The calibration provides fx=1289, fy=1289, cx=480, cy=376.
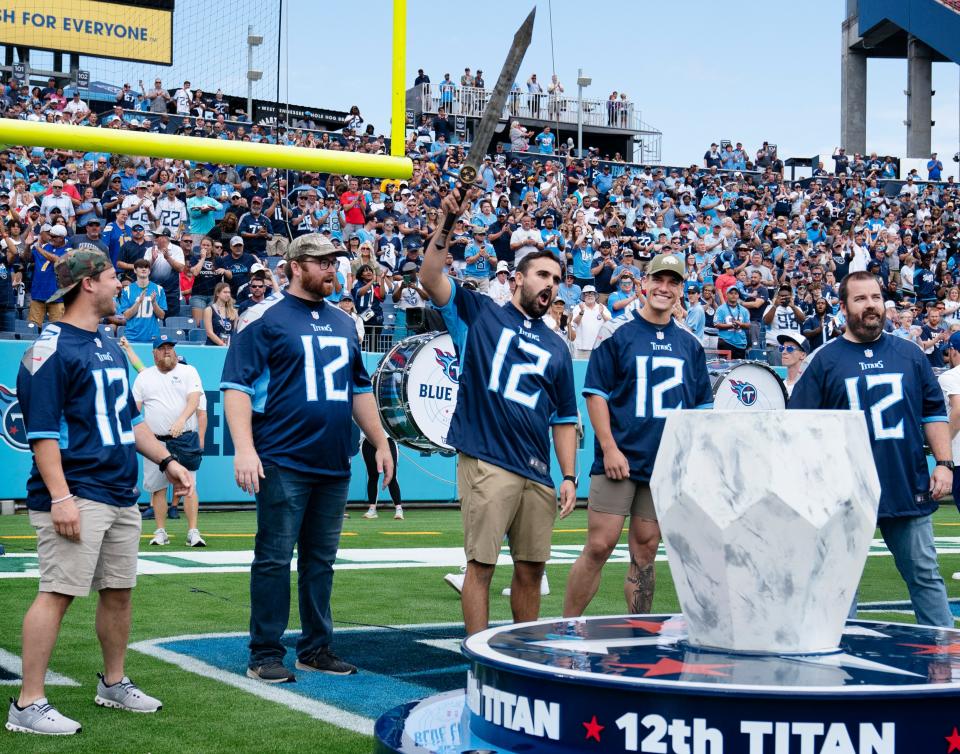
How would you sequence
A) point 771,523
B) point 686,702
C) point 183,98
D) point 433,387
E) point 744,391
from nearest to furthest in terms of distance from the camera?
point 686,702 < point 771,523 < point 433,387 < point 183,98 < point 744,391

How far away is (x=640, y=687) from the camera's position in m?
3.57

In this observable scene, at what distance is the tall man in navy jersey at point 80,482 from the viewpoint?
489 centimetres

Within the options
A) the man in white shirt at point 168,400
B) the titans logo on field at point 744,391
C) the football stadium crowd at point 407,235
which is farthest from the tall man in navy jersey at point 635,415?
the titans logo on field at point 744,391

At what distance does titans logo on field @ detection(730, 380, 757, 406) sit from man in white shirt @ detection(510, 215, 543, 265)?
789 centimetres

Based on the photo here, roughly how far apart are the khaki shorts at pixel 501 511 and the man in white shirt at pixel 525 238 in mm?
14971

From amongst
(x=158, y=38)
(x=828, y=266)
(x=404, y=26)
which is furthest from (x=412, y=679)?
(x=828, y=266)

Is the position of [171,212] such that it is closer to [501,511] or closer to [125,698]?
[501,511]

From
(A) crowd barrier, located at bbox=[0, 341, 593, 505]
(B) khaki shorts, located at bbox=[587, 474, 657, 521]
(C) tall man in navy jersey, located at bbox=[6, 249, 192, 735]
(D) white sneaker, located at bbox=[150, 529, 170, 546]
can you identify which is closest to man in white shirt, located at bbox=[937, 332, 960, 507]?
(B) khaki shorts, located at bbox=[587, 474, 657, 521]

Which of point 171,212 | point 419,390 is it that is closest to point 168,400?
point 419,390

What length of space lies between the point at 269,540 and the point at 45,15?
15.9ft

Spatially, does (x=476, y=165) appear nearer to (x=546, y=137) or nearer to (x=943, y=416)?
(x=943, y=416)

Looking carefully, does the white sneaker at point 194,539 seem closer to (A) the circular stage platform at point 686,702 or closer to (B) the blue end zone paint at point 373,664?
(B) the blue end zone paint at point 373,664

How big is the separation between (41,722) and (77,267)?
174 cm

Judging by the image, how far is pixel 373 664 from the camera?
245 inches
